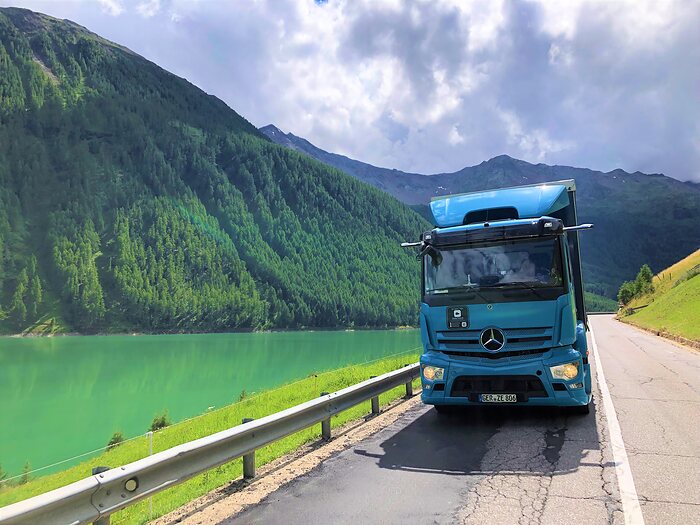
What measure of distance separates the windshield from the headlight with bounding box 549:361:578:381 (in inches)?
45.1

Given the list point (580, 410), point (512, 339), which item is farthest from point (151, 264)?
point (512, 339)

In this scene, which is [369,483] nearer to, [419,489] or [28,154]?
[419,489]

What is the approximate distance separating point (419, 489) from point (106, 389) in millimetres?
38065

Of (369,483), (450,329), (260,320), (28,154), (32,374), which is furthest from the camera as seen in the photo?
(28,154)

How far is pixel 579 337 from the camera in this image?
8.06m

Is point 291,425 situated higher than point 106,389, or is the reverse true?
point 291,425

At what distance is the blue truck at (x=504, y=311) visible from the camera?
7.46 metres

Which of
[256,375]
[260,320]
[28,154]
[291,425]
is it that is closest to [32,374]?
[256,375]

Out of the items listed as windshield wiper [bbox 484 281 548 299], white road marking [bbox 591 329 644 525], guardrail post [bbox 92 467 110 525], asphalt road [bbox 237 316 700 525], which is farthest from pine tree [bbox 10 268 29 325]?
guardrail post [bbox 92 467 110 525]

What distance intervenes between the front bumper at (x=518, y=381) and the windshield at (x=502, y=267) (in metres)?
1.06

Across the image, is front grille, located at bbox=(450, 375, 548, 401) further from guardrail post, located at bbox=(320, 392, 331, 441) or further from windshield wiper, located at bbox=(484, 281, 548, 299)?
guardrail post, located at bbox=(320, 392, 331, 441)

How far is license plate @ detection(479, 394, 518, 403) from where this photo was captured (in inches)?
297

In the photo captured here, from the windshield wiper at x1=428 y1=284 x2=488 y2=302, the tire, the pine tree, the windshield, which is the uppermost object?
the pine tree

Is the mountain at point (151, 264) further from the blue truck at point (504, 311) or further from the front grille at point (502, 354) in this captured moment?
the front grille at point (502, 354)
